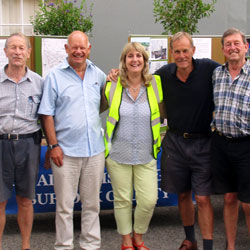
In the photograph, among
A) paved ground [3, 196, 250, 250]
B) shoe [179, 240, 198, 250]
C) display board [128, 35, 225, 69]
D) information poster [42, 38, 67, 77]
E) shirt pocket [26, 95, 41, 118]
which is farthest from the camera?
display board [128, 35, 225, 69]

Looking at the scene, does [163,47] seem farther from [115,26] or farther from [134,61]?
[115,26]

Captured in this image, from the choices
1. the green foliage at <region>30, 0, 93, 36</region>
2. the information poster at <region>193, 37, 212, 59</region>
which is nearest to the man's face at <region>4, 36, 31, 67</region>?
the green foliage at <region>30, 0, 93, 36</region>

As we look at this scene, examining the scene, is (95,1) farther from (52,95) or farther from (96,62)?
(52,95)

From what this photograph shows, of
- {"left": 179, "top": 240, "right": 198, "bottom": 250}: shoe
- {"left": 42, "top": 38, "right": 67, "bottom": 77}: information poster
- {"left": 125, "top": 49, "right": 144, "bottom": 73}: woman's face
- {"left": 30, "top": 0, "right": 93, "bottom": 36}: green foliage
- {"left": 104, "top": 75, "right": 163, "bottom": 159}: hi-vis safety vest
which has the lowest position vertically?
{"left": 179, "top": 240, "right": 198, "bottom": 250}: shoe

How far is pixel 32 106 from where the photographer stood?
358 cm

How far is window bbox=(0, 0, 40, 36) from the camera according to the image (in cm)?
735

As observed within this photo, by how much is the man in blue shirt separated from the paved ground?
0.55 m

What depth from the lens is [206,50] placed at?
5625mm

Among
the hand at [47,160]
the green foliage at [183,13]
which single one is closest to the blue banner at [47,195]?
the hand at [47,160]

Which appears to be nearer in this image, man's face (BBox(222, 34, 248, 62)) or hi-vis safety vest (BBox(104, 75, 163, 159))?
man's face (BBox(222, 34, 248, 62))

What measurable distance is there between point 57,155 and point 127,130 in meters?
0.62

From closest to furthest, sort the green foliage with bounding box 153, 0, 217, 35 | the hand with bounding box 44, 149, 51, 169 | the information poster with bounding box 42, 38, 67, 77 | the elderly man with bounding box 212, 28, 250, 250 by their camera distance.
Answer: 1. the elderly man with bounding box 212, 28, 250, 250
2. the hand with bounding box 44, 149, 51, 169
3. the information poster with bounding box 42, 38, 67, 77
4. the green foliage with bounding box 153, 0, 217, 35

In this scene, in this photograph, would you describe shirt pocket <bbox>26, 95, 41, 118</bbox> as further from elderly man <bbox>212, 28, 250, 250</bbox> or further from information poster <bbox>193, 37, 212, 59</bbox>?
information poster <bbox>193, 37, 212, 59</bbox>

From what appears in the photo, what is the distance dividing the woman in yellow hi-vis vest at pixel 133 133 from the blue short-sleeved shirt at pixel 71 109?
0.16 metres
